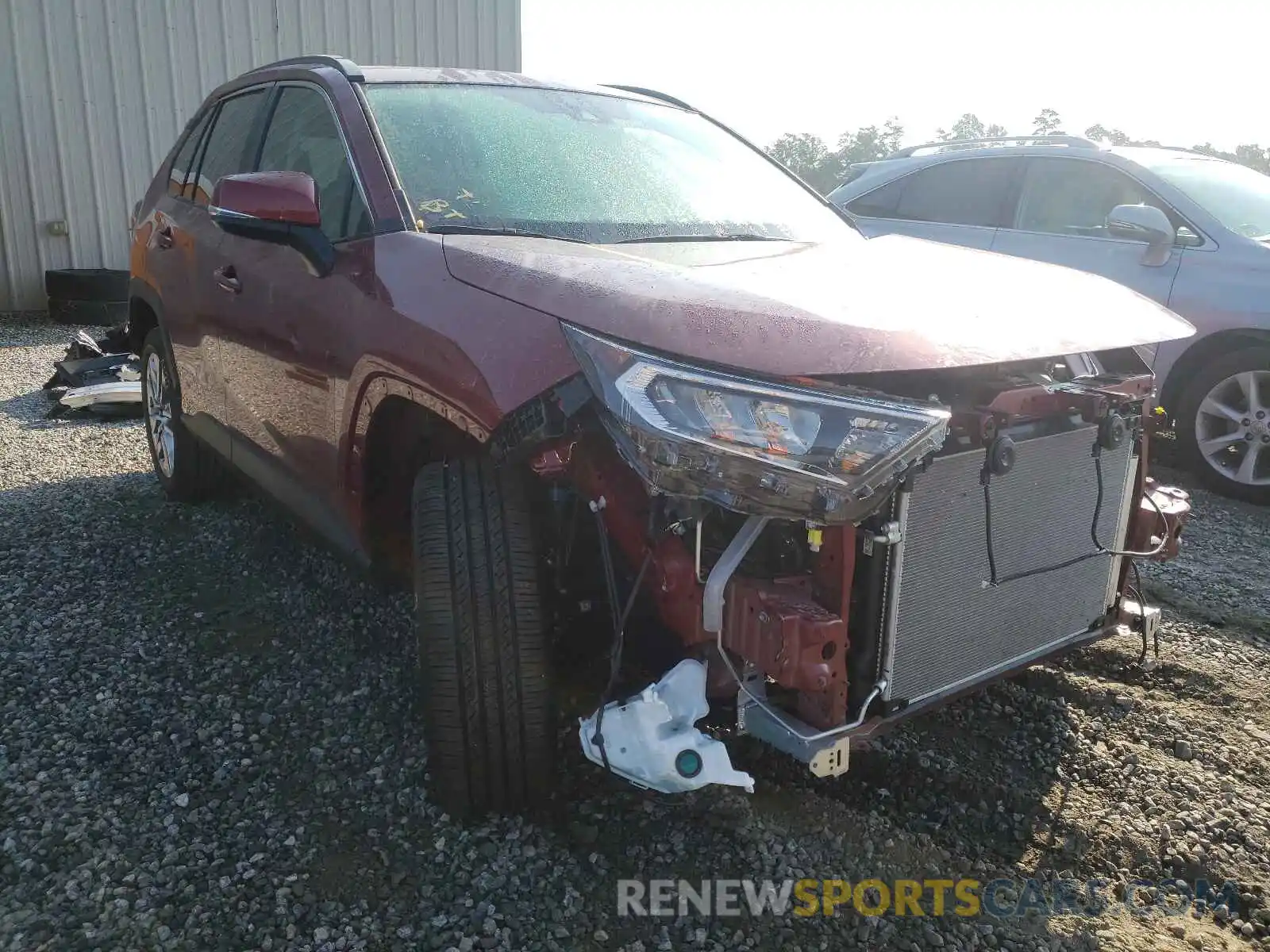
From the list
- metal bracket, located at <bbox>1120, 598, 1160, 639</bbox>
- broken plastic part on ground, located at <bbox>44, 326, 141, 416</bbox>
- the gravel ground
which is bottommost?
broken plastic part on ground, located at <bbox>44, 326, 141, 416</bbox>

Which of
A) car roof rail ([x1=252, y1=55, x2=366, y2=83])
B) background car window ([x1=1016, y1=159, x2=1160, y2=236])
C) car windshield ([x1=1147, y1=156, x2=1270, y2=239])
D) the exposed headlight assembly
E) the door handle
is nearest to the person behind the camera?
the exposed headlight assembly

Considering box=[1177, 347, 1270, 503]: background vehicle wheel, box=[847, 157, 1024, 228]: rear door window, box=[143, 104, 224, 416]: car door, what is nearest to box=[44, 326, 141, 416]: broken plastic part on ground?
box=[143, 104, 224, 416]: car door

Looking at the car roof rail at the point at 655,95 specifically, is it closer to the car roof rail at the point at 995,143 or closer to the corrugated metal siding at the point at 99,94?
the car roof rail at the point at 995,143

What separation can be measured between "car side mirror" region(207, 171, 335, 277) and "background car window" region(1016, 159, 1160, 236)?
452 cm

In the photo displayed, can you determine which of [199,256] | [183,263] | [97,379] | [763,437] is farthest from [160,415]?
[763,437]

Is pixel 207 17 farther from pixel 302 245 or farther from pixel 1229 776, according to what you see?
pixel 1229 776

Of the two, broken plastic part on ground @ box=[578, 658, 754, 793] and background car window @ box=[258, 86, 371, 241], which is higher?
background car window @ box=[258, 86, 371, 241]

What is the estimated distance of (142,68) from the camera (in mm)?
10781

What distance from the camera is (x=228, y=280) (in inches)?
133

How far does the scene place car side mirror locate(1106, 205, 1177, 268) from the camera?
4996mm

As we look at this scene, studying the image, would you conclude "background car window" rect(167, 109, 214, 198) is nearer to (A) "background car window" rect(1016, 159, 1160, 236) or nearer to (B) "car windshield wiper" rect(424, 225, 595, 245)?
(B) "car windshield wiper" rect(424, 225, 595, 245)

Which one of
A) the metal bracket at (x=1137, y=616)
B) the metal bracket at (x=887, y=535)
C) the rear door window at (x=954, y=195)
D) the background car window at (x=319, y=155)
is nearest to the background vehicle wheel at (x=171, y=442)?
the background car window at (x=319, y=155)

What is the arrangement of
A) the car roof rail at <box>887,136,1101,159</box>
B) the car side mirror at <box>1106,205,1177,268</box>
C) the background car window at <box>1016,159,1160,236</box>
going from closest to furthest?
the car side mirror at <box>1106,205,1177,268</box>, the background car window at <box>1016,159,1160,236</box>, the car roof rail at <box>887,136,1101,159</box>

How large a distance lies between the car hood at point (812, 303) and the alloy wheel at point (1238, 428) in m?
2.75
